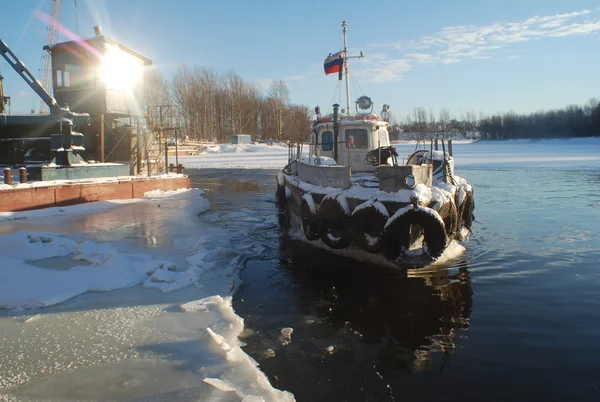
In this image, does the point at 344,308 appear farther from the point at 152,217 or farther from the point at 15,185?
the point at 15,185

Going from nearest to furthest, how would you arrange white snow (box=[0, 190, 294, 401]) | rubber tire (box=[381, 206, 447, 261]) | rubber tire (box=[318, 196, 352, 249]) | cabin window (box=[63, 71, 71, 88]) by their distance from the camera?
white snow (box=[0, 190, 294, 401]) < rubber tire (box=[381, 206, 447, 261]) < rubber tire (box=[318, 196, 352, 249]) < cabin window (box=[63, 71, 71, 88])

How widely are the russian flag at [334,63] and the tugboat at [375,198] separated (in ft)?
6.39

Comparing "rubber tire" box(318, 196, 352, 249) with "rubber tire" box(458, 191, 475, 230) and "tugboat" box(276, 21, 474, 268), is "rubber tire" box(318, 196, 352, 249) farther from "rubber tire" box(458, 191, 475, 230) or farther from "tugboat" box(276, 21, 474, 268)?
"rubber tire" box(458, 191, 475, 230)

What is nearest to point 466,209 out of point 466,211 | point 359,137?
point 466,211

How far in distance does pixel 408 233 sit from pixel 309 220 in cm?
267

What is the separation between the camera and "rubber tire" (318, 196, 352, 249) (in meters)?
8.91

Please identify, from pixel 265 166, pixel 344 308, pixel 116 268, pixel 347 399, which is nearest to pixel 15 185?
pixel 116 268

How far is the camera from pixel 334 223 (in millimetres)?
9102

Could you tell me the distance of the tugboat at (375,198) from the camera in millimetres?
7855

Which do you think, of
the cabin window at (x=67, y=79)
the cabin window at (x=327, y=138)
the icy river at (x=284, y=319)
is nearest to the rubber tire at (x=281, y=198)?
the cabin window at (x=327, y=138)

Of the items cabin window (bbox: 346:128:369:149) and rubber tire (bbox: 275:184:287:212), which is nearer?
cabin window (bbox: 346:128:369:149)

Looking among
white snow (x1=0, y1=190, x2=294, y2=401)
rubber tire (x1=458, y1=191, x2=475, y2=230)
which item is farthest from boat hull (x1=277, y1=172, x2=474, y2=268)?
rubber tire (x1=458, y1=191, x2=475, y2=230)

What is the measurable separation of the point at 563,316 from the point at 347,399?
12.5ft

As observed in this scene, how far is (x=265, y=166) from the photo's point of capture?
4006 centimetres
